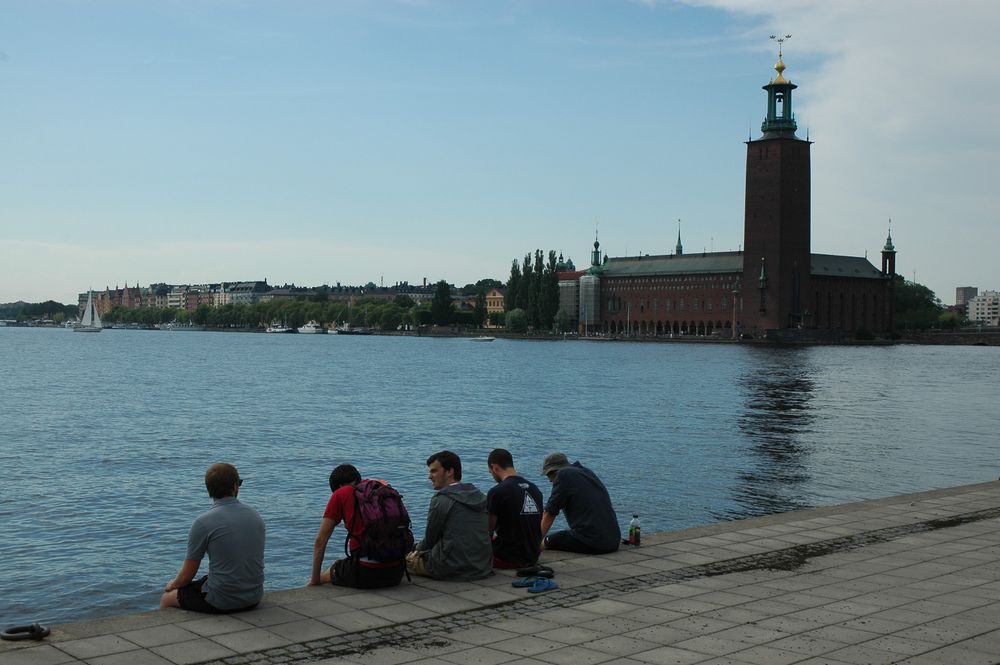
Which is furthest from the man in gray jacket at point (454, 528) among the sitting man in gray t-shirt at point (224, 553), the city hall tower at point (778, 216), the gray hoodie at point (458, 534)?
the city hall tower at point (778, 216)

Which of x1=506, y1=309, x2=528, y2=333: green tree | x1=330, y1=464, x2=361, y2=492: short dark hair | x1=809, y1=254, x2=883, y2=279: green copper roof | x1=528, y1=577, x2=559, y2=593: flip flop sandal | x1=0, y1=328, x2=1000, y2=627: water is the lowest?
x1=0, y1=328, x2=1000, y2=627: water

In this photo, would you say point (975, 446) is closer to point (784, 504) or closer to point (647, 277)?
point (784, 504)

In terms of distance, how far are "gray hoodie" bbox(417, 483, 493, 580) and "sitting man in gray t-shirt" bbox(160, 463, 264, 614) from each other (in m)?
1.57

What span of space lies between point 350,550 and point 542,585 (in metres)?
1.55

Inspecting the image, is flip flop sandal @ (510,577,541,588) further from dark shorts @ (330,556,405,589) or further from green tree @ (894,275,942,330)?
green tree @ (894,275,942,330)

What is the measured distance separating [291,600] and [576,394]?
4227 cm

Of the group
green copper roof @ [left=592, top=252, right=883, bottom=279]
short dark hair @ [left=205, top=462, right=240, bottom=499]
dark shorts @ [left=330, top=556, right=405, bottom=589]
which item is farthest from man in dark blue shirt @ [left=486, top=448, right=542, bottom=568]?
green copper roof @ [left=592, top=252, right=883, bottom=279]

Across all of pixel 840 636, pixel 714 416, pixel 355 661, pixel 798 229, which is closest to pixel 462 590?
pixel 355 661

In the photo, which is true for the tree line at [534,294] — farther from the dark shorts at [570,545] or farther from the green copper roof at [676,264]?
the dark shorts at [570,545]

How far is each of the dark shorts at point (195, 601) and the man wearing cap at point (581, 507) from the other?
317 centimetres

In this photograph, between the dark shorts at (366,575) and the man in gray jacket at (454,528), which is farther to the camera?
the man in gray jacket at (454,528)

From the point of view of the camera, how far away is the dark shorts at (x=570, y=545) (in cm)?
978

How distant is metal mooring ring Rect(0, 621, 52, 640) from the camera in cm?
674

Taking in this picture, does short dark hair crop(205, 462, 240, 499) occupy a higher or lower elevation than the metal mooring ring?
higher
